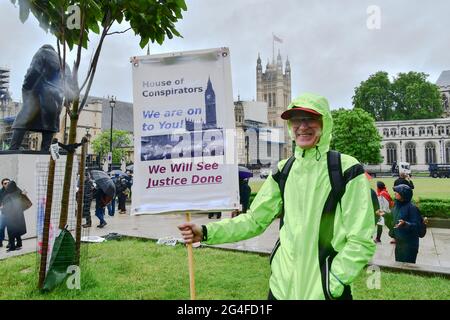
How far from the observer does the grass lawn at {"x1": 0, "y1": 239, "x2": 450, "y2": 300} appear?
502 cm

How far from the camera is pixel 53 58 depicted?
34.0 ft

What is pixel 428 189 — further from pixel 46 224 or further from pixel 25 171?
pixel 46 224

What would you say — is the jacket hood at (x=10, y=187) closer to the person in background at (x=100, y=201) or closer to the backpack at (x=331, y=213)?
the person in background at (x=100, y=201)

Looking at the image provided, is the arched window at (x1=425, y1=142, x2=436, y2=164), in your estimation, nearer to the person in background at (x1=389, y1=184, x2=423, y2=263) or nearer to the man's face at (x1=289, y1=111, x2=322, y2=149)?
the person in background at (x1=389, y1=184, x2=423, y2=263)

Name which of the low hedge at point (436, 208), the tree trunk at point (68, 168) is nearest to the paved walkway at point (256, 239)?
the low hedge at point (436, 208)

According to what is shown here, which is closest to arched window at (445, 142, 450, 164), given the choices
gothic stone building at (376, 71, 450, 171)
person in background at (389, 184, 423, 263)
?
gothic stone building at (376, 71, 450, 171)

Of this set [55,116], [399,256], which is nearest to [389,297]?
[399,256]

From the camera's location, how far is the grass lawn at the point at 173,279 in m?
5.02

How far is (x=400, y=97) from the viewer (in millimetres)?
80000

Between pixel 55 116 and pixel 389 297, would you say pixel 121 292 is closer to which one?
pixel 389 297

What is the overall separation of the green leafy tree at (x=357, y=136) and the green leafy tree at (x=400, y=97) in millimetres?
19882

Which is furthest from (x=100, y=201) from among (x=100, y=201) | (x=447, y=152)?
(x=447, y=152)

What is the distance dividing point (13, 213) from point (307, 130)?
792 cm

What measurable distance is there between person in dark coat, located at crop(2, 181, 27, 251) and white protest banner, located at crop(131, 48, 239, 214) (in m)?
6.24
